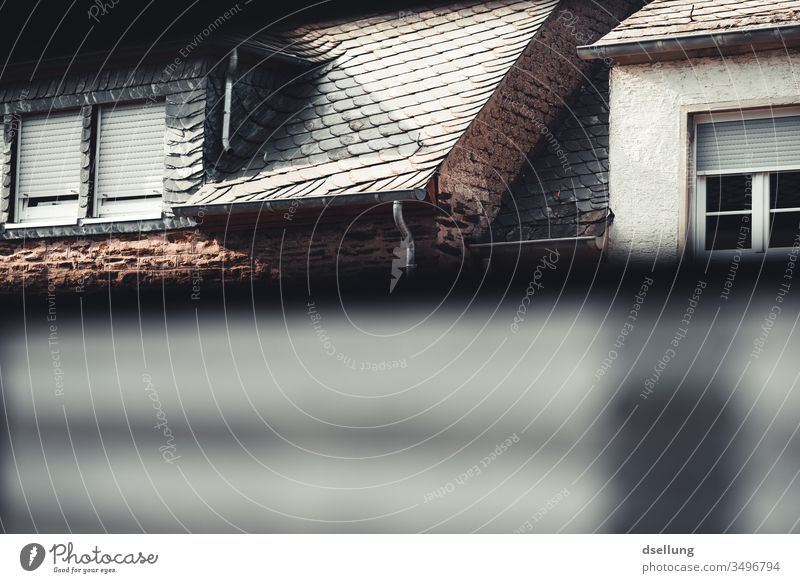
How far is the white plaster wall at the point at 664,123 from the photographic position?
11.0 meters

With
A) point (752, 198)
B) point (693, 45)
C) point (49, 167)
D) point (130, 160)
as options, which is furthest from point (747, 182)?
point (49, 167)

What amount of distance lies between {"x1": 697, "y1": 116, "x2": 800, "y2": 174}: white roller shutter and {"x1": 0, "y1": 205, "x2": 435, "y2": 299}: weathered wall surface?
239cm

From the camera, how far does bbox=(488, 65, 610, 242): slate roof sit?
11.3 meters

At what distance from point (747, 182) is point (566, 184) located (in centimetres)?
160

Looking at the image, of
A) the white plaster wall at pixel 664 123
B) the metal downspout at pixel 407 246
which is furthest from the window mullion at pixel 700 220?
the metal downspout at pixel 407 246

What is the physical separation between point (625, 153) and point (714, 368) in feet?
6.89

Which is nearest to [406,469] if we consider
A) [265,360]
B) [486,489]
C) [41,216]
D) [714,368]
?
[486,489]

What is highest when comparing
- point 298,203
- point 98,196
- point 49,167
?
point 49,167

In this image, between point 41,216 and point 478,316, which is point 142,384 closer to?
point 41,216

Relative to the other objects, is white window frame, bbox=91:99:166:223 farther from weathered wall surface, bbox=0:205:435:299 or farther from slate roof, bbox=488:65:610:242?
→ slate roof, bbox=488:65:610:242

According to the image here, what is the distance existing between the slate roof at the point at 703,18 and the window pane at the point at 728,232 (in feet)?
4.98

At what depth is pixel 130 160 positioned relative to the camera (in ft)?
41.8

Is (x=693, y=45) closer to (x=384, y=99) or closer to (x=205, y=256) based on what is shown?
(x=384, y=99)

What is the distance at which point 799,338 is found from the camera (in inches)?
398
